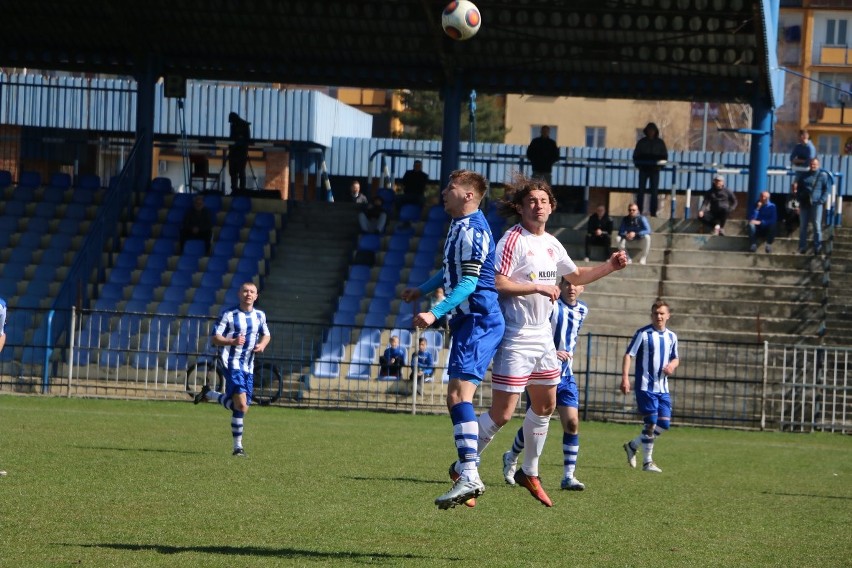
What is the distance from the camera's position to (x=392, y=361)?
22.2 metres

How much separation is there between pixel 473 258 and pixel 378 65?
22.1 meters

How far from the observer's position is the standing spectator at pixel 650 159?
27500 mm

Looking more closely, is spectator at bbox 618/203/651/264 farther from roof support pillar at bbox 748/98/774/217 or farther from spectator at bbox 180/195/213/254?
spectator at bbox 180/195/213/254

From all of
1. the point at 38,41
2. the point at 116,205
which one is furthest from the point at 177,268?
the point at 38,41

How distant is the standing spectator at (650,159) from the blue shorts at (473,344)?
1967 cm

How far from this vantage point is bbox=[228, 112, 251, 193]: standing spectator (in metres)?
29.4

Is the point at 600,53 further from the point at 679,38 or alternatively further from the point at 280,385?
the point at 280,385

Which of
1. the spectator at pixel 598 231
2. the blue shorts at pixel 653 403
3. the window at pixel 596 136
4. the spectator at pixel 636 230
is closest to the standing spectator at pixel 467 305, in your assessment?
the blue shorts at pixel 653 403

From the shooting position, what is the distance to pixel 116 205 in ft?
94.1

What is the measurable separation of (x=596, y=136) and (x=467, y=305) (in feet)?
218

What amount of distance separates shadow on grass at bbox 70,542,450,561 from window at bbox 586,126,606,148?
221ft

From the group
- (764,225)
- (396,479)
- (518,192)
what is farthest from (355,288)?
(518,192)

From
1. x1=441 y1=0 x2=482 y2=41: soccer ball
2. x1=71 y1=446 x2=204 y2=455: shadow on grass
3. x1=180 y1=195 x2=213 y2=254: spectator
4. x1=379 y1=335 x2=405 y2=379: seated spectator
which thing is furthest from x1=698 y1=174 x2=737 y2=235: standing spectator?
x1=71 y1=446 x2=204 y2=455: shadow on grass

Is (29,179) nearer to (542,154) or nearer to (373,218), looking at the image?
(373,218)
